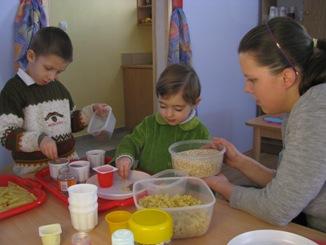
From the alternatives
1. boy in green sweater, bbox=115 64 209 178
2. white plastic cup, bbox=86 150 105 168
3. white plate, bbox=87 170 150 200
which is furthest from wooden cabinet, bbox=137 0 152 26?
white plate, bbox=87 170 150 200

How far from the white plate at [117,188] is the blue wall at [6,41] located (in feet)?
4.66

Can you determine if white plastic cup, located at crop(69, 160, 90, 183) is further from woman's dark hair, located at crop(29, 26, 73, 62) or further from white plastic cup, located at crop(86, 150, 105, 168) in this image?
woman's dark hair, located at crop(29, 26, 73, 62)

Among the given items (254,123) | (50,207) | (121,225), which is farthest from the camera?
(254,123)

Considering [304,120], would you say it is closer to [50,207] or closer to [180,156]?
[180,156]

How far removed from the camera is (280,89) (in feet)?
3.26

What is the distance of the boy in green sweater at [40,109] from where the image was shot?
1.37 metres

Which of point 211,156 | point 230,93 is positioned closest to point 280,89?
point 211,156

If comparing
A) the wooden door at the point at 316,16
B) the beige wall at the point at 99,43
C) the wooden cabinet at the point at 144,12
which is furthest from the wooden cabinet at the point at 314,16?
the beige wall at the point at 99,43

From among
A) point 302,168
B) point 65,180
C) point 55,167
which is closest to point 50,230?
point 65,180

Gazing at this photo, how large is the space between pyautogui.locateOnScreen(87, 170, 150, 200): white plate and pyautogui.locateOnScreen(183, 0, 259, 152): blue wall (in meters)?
2.07

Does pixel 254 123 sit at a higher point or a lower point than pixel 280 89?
lower

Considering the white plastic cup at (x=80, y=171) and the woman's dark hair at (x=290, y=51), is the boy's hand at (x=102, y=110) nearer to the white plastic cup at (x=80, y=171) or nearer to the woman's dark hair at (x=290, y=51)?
the white plastic cup at (x=80, y=171)

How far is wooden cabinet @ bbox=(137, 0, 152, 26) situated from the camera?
494 cm

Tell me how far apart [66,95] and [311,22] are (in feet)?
8.97
